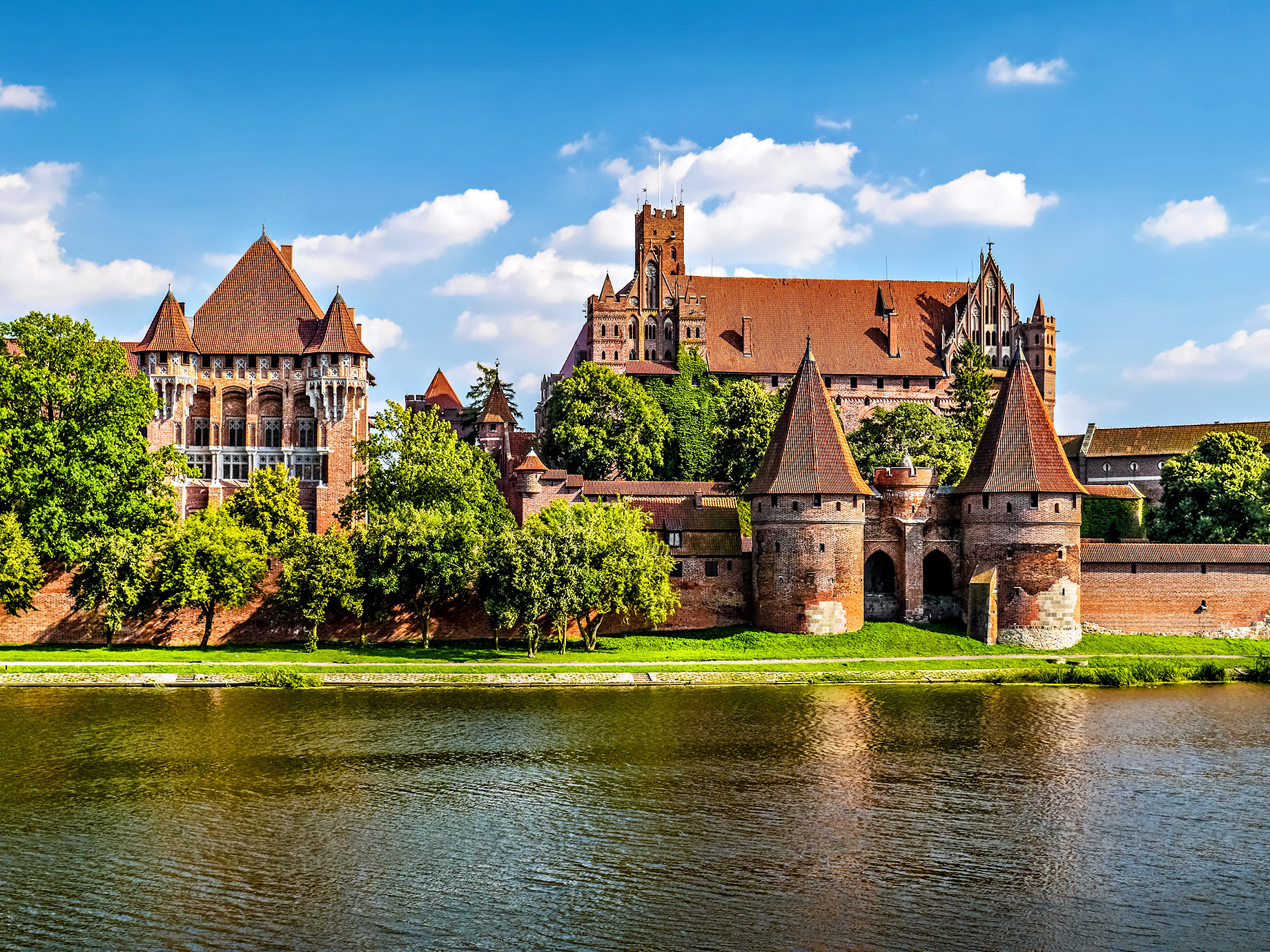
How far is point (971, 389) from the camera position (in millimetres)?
78688

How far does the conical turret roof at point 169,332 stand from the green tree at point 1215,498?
45460 mm

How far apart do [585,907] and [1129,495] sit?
56305 mm

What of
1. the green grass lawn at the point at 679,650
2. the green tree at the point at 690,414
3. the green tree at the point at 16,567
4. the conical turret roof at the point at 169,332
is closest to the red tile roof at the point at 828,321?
the green tree at the point at 690,414

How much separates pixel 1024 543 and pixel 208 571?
2775 centimetres

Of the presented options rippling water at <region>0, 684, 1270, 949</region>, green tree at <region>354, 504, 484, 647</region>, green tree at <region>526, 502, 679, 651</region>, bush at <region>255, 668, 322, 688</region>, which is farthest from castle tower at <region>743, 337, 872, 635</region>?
bush at <region>255, 668, 322, 688</region>

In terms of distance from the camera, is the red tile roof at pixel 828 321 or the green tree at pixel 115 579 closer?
the green tree at pixel 115 579

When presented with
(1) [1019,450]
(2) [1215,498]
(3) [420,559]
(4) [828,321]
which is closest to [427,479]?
(3) [420,559]

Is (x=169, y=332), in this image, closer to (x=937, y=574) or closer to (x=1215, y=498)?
(x=937, y=574)

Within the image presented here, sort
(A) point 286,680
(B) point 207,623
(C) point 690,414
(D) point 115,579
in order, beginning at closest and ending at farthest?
1. (A) point 286,680
2. (D) point 115,579
3. (B) point 207,623
4. (C) point 690,414

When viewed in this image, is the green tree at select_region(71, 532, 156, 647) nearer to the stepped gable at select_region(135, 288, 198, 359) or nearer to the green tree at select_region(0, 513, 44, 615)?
the green tree at select_region(0, 513, 44, 615)

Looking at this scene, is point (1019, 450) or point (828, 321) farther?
point (828, 321)

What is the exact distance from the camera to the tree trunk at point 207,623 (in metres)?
47.0

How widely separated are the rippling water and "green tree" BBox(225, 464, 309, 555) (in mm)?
14500

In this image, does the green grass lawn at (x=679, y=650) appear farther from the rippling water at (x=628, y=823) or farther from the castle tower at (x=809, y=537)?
the rippling water at (x=628, y=823)
